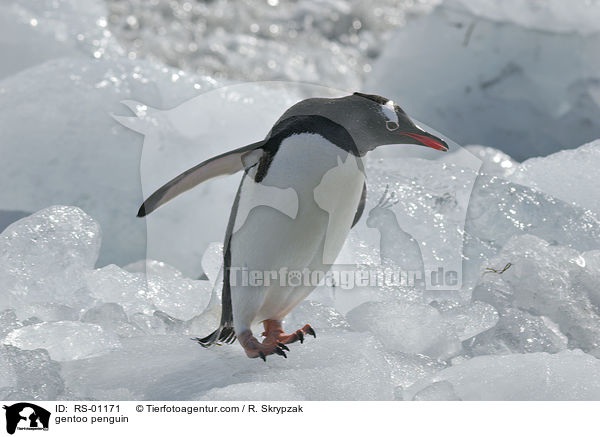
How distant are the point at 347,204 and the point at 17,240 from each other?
801 millimetres

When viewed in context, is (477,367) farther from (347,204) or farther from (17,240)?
(17,240)

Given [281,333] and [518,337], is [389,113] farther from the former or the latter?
[518,337]

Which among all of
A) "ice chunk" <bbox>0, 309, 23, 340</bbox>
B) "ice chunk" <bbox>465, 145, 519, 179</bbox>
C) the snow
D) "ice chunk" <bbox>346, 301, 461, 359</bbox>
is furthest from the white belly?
the snow

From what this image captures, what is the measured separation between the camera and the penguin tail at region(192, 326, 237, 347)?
146 centimetres

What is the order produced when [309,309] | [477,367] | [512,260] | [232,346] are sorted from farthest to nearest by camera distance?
[512,260] < [309,309] < [232,346] < [477,367]

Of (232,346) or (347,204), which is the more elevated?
(347,204)

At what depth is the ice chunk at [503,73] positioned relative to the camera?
126 inches

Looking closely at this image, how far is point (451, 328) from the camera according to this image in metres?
1.56

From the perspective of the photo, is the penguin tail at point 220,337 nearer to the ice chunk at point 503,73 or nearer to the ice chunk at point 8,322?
the ice chunk at point 8,322

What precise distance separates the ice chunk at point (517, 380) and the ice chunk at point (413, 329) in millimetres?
156

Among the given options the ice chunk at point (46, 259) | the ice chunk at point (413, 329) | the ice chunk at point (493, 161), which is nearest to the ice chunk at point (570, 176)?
the ice chunk at point (493, 161)
